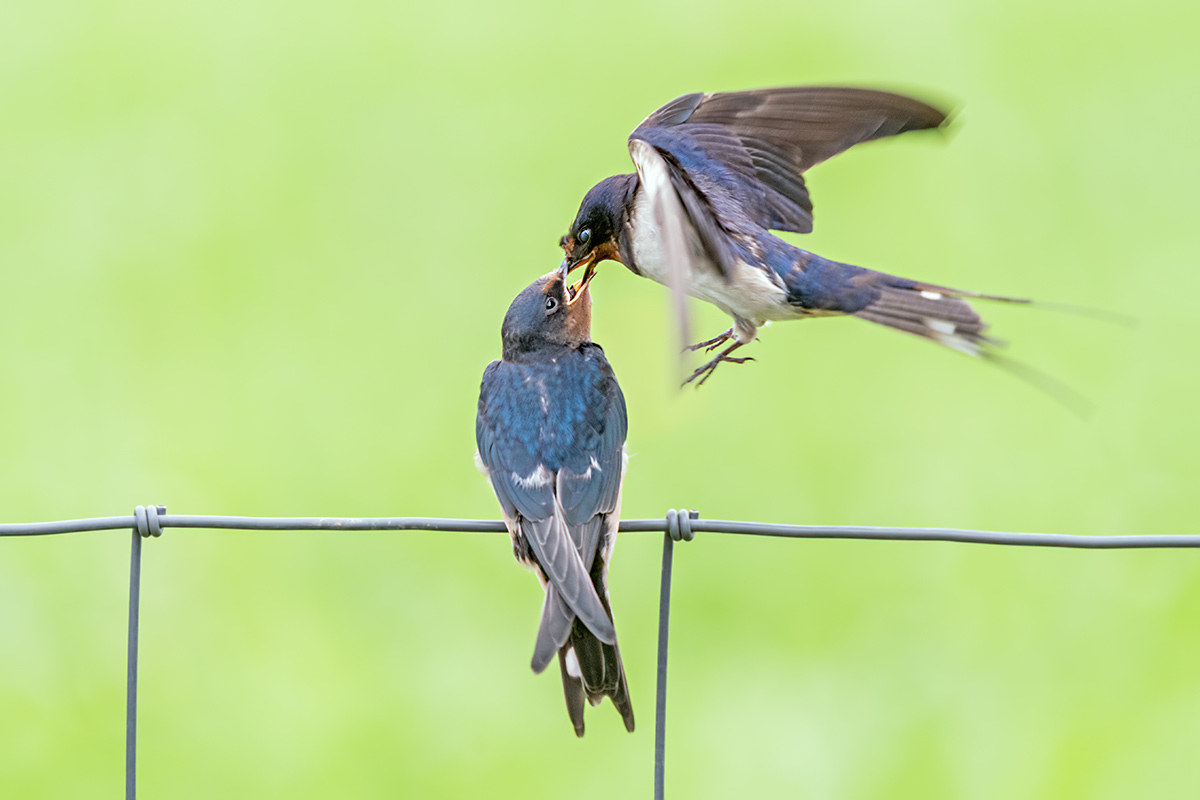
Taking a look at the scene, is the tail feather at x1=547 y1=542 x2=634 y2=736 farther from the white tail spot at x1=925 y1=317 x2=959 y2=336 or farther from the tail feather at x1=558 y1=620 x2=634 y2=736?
the white tail spot at x1=925 y1=317 x2=959 y2=336

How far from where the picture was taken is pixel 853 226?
6824 mm

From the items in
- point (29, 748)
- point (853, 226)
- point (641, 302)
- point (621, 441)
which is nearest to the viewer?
point (621, 441)

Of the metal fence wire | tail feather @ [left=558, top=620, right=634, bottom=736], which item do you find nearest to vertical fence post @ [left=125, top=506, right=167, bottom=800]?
the metal fence wire

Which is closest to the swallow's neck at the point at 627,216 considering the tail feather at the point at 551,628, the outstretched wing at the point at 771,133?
the outstretched wing at the point at 771,133

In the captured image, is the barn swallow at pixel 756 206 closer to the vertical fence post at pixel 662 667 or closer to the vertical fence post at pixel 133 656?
the vertical fence post at pixel 662 667

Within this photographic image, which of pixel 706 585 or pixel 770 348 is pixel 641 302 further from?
pixel 706 585

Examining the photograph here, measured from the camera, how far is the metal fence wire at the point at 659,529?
270 cm

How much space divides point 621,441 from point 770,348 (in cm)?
265

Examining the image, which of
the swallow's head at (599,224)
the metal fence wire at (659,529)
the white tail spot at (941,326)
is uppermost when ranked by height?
the swallow's head at (599,224)

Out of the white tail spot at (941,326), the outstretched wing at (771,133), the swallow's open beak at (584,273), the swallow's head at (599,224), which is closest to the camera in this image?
the white tail spot at (941,326)

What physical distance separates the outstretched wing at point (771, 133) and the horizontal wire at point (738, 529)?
3.56 ft

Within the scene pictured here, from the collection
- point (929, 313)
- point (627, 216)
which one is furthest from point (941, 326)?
point (627, 216)

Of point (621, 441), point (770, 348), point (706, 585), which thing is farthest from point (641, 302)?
point (621, 441)

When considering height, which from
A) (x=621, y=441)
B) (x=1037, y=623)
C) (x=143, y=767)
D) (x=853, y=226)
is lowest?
(x=143, y=767)
